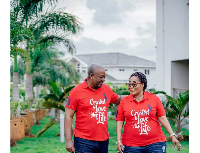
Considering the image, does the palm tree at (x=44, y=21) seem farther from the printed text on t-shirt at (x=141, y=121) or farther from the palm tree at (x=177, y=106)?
the printed text on t-shirt at (x=141, y=121)

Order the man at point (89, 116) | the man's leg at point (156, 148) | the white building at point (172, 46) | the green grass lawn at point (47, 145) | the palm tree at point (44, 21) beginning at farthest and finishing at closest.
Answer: the white building at point (172, 46)
the palm tree at point (44, 21)
the green grass lawn at point (47, 145)
the man at point (89, 116)
the man's leg at point (156, 148)

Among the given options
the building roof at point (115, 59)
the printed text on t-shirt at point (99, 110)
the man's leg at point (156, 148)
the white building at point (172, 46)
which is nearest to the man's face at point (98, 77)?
the printed text on t-shirt at point (99, 110)

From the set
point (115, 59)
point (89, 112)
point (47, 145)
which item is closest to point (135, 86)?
point (89, 112)

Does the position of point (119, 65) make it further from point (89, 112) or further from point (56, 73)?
point (89, 112)

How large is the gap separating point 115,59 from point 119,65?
1484mm

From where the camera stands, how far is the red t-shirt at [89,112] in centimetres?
286

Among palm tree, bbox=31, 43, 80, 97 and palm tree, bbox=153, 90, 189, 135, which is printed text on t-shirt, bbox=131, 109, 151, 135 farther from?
palm tree, bbox=31, 43, 80, 97

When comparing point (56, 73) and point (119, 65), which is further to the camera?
point (119, 65)

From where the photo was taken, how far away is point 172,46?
8953 millimetres

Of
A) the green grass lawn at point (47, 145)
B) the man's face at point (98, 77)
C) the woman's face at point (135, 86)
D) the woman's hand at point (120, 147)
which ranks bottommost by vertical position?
the green grass lawn at point (47, 145)
